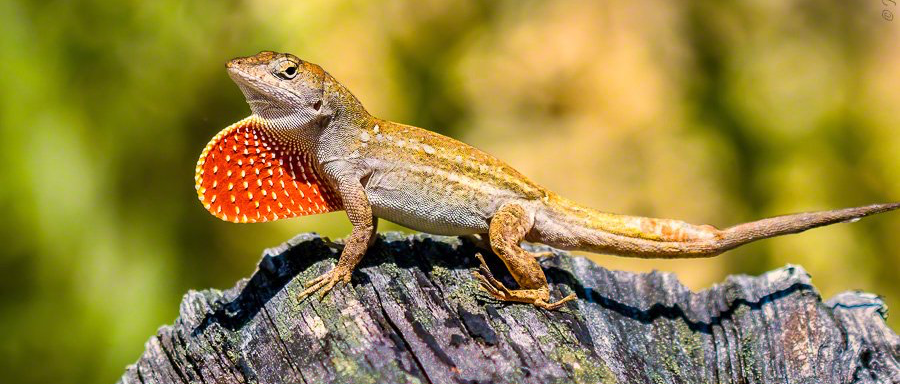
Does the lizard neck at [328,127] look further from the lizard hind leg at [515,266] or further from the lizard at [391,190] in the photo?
the lizard hind leg at [515,266]

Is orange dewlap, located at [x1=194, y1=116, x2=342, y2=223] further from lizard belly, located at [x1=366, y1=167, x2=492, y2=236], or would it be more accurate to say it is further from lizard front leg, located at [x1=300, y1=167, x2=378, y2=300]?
lizard belly, located at [x1=366, y1=167, x2=492, y2=236]

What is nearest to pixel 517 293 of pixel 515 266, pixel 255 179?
pixel 515 266

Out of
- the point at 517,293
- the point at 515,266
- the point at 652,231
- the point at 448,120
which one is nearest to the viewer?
the point at 517,293

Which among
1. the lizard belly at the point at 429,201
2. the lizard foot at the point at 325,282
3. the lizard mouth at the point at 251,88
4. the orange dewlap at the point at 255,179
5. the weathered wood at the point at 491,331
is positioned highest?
the lizard mouth at the point at 251,88

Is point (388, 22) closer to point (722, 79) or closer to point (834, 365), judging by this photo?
point (722, 79)

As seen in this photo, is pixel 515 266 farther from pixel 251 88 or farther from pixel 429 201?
pixel 251 88

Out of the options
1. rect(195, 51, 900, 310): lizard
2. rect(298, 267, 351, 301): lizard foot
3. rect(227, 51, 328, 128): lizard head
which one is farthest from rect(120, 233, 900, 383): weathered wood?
rect(227, 51, 328, 128): lizard head

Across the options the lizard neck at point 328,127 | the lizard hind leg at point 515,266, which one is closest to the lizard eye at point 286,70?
the lizard neck at point 328,127
